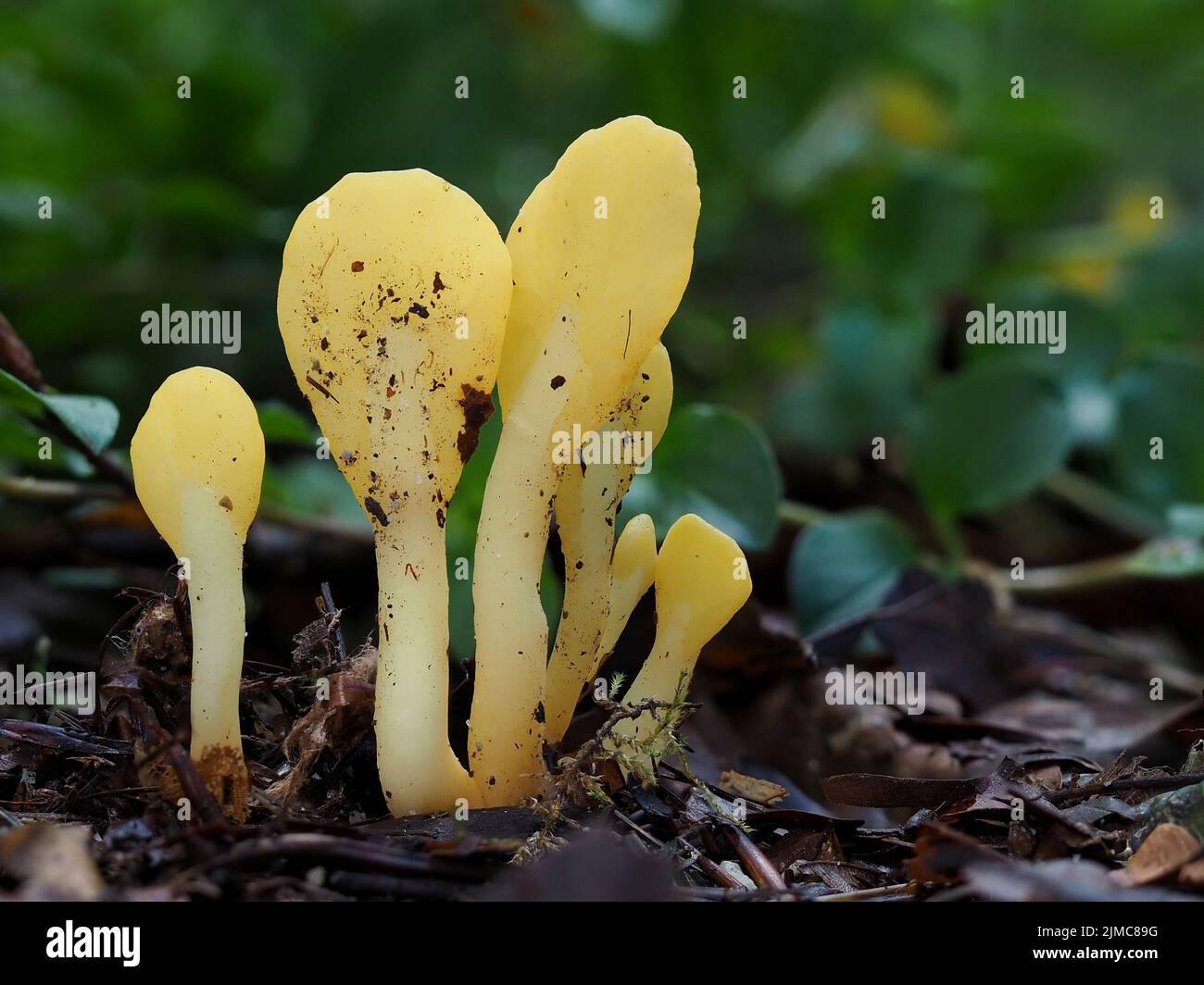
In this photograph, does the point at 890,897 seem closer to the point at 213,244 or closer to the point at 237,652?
the point at 237,652

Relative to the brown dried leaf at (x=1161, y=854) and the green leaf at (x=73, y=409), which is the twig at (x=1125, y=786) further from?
the green leaf at (x=73, y=409)

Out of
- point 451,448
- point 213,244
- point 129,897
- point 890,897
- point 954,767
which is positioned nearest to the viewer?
point 129,897

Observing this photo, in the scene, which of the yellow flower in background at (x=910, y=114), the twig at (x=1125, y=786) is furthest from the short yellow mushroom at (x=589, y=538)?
the yellow flower in background at (x=910, y=114)

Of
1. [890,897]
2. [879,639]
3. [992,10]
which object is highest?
[992,10]

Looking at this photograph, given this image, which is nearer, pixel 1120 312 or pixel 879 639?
pixel 879 639

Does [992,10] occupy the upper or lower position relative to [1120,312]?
upper

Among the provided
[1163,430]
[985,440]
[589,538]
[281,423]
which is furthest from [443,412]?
[1163,430]

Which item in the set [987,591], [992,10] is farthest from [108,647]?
[992,10]

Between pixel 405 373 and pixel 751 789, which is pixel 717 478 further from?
pixel 405 373
